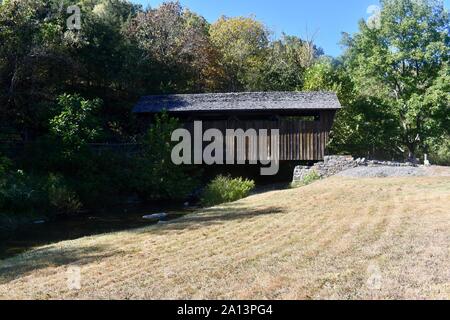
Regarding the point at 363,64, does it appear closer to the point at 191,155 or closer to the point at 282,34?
the point at 191,155

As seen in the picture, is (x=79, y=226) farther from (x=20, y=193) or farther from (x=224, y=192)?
(x=224, y=192)

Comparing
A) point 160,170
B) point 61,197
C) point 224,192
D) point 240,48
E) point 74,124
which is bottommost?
point 61,197

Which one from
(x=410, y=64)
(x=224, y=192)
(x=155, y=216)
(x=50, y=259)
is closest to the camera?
(x=50, y=259)

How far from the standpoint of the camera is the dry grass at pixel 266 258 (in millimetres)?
4984

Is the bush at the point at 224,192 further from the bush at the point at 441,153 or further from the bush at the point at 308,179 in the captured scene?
the bush at the point at 441,153

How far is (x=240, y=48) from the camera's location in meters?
34.1

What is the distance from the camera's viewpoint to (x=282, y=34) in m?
44.9

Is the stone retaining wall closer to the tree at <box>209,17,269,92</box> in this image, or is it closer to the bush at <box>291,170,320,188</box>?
the bush at <box>291,170,320,188</box>

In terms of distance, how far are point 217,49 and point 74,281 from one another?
91.3 feet

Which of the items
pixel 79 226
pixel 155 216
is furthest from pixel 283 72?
pixel 79 226

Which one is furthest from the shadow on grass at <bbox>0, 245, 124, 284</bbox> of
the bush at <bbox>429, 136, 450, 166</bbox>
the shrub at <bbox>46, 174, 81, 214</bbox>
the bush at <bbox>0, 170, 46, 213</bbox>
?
the bush at <bbox>429, 136, 450, 166</bbox>

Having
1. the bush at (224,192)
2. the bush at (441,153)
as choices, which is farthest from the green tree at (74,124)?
the bush at (441,153)

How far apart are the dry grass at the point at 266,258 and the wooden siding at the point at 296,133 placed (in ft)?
30.4

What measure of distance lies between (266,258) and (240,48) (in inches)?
1159
